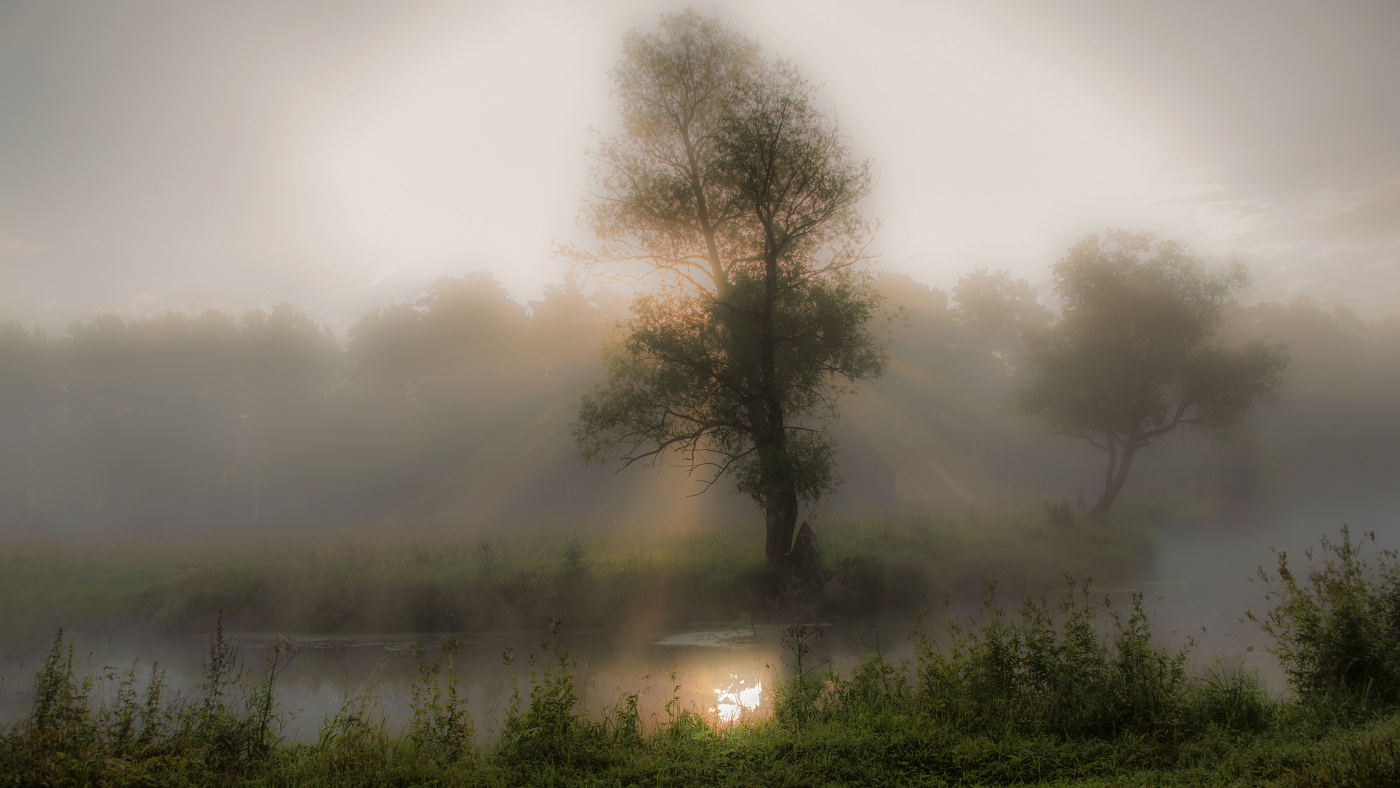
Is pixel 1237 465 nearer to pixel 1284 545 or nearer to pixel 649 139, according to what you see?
pixel 1284 545

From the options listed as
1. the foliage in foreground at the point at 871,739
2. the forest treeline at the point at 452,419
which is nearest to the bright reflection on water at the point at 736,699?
the foliage in foreground at the point at 871,739

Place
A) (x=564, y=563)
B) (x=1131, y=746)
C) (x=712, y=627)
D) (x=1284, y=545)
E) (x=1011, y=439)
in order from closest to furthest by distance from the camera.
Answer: (x=1131, y=746) < (x=712, y=627) < (x=564, y=563) < (x=1284, y=545) < (x=1011, y=439)

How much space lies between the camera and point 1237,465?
3844 cm

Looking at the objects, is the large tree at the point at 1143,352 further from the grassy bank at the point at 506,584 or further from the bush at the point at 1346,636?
the bush at the point at 1346,636

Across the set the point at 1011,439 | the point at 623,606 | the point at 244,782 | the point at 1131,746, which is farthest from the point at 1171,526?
the point at 244,782

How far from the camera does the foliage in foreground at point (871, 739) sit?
17.0 ft

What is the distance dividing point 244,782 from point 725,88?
1733 centimetres

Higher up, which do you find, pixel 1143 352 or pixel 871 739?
pixel 1143 352

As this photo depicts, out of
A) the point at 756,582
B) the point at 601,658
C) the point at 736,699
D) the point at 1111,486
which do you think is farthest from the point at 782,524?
the point at 1111,486

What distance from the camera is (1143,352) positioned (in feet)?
81.3

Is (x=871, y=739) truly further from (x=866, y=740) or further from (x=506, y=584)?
(x=506, y=584)

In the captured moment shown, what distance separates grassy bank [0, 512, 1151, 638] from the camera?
51.0ft

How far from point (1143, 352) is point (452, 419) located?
4505cm

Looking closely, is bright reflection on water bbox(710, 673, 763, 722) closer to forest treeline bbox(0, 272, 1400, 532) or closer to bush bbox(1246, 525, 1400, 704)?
bush bbox(1246, 525, 1400, 704)
